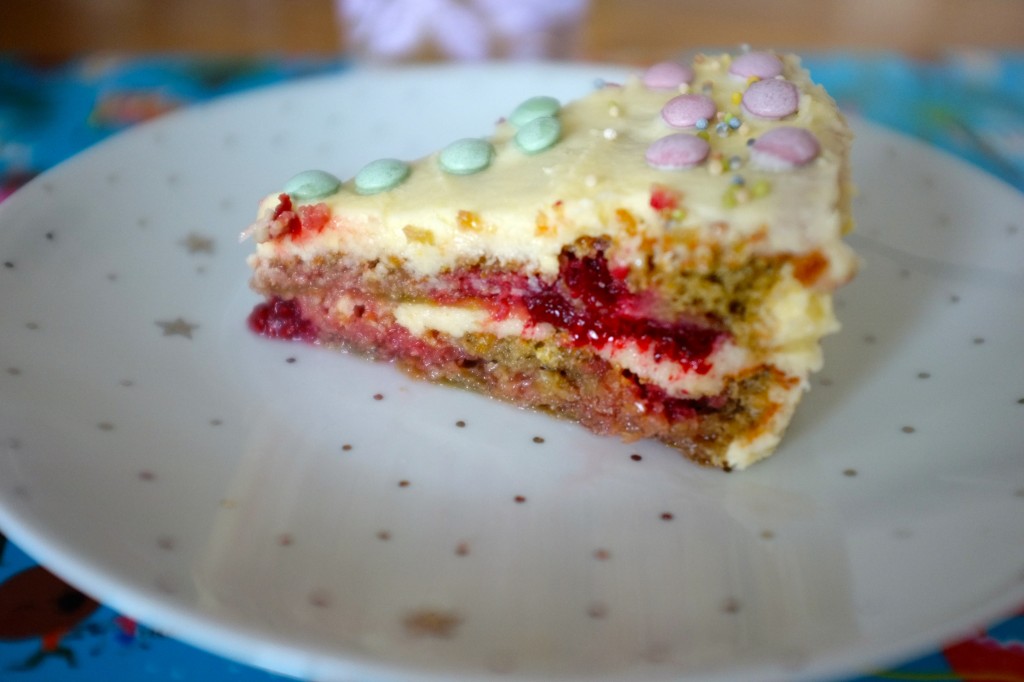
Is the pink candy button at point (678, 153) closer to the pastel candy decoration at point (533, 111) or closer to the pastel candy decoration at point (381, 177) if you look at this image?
the pastel candy decoration at point (533, 111)

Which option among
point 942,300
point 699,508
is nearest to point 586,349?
point 699,508

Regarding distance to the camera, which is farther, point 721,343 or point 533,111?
point 533,111

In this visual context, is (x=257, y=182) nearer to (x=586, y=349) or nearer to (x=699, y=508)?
(x=586, y=349)

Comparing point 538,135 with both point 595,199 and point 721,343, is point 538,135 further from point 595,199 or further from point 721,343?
point 721,343

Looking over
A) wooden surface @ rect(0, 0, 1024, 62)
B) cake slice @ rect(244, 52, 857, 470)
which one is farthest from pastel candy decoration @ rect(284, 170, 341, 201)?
wooden surface @ rect(0, 0, 1024, 62)

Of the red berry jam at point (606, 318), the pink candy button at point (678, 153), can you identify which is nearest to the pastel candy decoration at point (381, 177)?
the red berry jam at point (606, 318)

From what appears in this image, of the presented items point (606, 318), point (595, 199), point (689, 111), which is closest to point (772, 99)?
point (689, 111)
